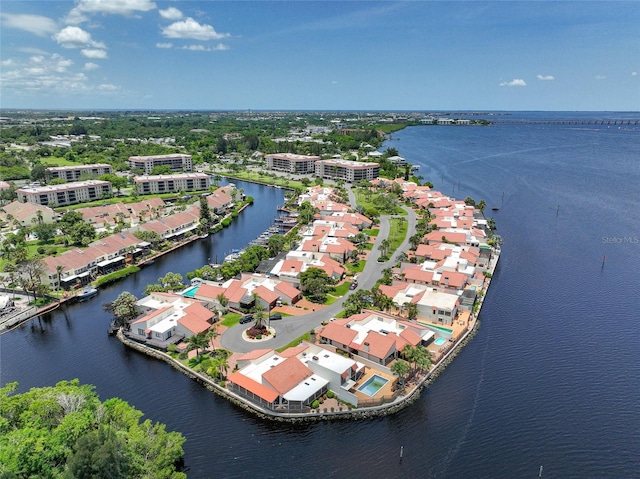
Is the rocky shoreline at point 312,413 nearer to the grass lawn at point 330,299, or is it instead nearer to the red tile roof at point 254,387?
the red tile roof at point 254,387

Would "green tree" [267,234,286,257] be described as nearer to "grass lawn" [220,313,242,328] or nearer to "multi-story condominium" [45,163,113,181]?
"grass lawn" [220,313,242,328]

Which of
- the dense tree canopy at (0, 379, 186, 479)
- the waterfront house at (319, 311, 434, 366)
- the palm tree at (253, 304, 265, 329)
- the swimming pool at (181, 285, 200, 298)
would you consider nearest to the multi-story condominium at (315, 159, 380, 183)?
the swimming pool at (181, 285, 200, 298)

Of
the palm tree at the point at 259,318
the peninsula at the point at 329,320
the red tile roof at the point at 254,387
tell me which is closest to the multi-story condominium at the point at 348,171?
the peninsula at the point at 329,320

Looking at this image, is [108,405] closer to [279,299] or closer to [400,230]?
[279,299]

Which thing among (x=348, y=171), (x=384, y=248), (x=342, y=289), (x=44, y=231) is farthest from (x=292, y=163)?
(x=342, y=289)

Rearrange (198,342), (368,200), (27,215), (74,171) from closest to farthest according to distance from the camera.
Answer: (198,342)
(27,215)
(368,200)
(74,171)

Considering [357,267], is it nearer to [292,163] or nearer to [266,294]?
[266,294]
